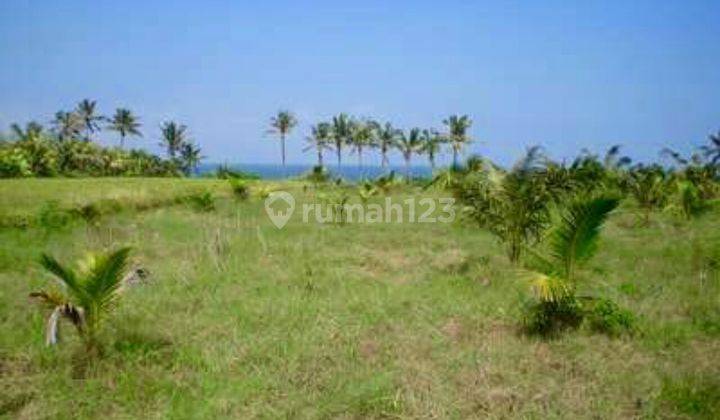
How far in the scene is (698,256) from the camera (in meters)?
14.0

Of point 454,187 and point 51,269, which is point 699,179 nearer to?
point 454,187

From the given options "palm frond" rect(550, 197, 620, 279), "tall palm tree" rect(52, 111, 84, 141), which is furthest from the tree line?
"palm frond" rect(550, 197, 620, 279)

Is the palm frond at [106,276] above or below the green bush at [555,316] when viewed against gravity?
above

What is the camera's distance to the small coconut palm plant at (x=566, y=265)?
8.28 meters

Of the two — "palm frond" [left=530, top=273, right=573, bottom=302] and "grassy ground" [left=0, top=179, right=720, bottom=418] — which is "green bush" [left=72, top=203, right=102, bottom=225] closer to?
"grassy ground" [left=0, top=179, right=720, bottom=418]

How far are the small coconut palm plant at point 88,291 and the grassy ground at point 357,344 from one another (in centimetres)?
37

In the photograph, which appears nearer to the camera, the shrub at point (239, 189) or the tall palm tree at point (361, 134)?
the shrub at point (239, 189)

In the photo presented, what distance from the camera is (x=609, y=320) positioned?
8.67 meters

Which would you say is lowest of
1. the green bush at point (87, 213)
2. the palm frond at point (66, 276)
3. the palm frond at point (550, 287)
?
the palm frond at point (550, 287)

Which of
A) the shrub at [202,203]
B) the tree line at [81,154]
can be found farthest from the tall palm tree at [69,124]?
the shrub at [202,203]

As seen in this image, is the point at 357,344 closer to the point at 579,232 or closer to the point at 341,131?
the point at 579,232

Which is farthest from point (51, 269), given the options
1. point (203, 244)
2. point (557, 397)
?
point (203, 244)

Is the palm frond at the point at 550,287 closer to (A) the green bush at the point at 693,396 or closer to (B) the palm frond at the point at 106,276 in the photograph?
(A) the green bush at the point at 693,396

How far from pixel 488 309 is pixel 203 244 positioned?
8.24 metres
